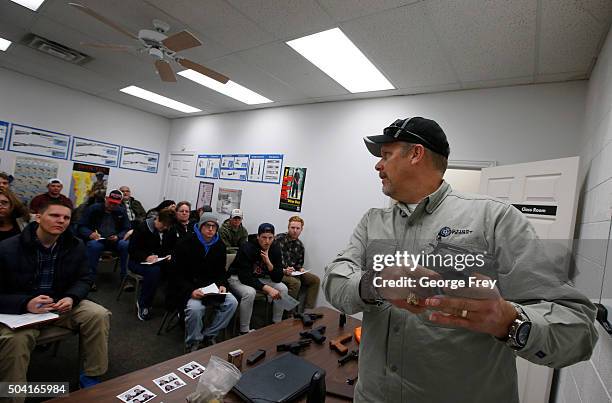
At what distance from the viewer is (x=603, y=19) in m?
2.04

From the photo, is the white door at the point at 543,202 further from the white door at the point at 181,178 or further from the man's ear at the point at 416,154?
the white door at the point at 181,178

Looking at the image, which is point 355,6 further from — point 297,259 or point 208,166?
point 208,166

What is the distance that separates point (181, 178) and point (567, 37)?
21.1 ft

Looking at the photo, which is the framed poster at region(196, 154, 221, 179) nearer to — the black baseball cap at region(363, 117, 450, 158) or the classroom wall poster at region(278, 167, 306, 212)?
the classroom wall poster at region(278, 167, 306, 212)

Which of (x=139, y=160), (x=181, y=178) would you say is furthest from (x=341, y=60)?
(x=139, y=160)

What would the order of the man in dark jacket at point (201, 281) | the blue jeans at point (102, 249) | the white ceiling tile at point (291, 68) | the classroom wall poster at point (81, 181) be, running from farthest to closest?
the classroom wall poster at point (81, 181)
the blue jeans at point (102, 249)
the white ceiling tile at point (291, 68)
the man in dark jacket at point (201, 281)

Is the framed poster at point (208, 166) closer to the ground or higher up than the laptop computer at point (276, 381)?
higher up

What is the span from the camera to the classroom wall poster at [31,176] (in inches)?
198

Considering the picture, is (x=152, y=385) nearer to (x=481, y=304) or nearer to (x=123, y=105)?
(x=481, y=304)

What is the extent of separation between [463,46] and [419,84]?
2.77 feet

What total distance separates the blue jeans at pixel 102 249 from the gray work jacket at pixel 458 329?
A: 161 inches

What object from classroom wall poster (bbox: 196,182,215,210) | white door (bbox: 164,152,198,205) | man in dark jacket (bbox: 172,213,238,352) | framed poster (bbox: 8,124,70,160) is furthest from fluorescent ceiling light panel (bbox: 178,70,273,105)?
framed poster (bbox: 8,124,70,160)

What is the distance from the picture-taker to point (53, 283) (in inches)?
77.5

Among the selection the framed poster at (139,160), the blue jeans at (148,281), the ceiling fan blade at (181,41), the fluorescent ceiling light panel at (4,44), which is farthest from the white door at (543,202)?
the framed poster at (139,160)
